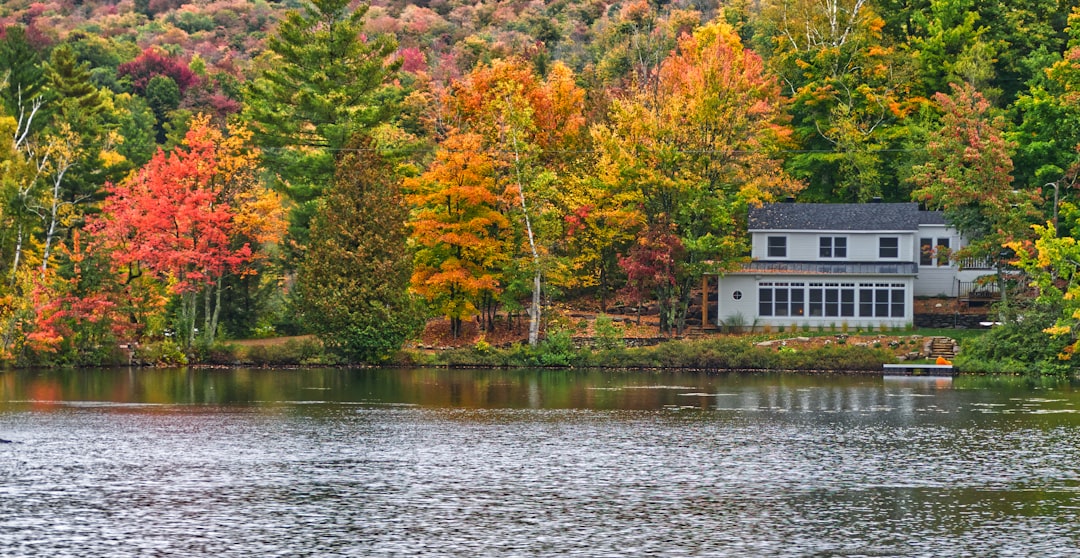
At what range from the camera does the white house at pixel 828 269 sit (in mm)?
78188

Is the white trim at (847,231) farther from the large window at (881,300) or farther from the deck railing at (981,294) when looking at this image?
the deck railing at (981,294)

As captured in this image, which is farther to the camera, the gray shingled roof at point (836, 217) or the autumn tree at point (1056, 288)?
the gray shingled roof at point (836, 217)

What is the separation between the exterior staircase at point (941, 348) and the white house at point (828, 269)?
5.27 metres

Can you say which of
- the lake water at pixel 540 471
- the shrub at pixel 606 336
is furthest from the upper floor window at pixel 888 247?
the lake water at pixel 540 471

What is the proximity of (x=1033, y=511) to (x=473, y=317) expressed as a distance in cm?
5429

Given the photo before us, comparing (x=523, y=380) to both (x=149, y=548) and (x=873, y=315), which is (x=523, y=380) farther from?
(x=149, y=548)

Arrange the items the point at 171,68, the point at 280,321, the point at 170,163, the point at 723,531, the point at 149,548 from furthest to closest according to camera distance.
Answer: the point at 171,68 → the point at 280,321 → the point at 170,163 → the point at 723,531 → the point at 149,548

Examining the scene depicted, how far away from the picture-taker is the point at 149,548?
89.3ft

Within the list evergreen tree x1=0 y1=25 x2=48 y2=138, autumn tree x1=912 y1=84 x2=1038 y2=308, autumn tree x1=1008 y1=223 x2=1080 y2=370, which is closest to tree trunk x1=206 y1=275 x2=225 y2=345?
evergreen tree x1=0 y1=25 x2=48 y2=138

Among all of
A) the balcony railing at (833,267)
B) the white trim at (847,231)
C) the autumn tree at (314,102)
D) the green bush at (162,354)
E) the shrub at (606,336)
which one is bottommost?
the green bush at (162,354)

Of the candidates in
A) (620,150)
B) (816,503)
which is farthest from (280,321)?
(816,503)

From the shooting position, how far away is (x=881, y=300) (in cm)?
7831

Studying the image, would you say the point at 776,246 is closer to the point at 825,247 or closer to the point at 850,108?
the point at 825,247

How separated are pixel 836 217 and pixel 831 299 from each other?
213 inches
